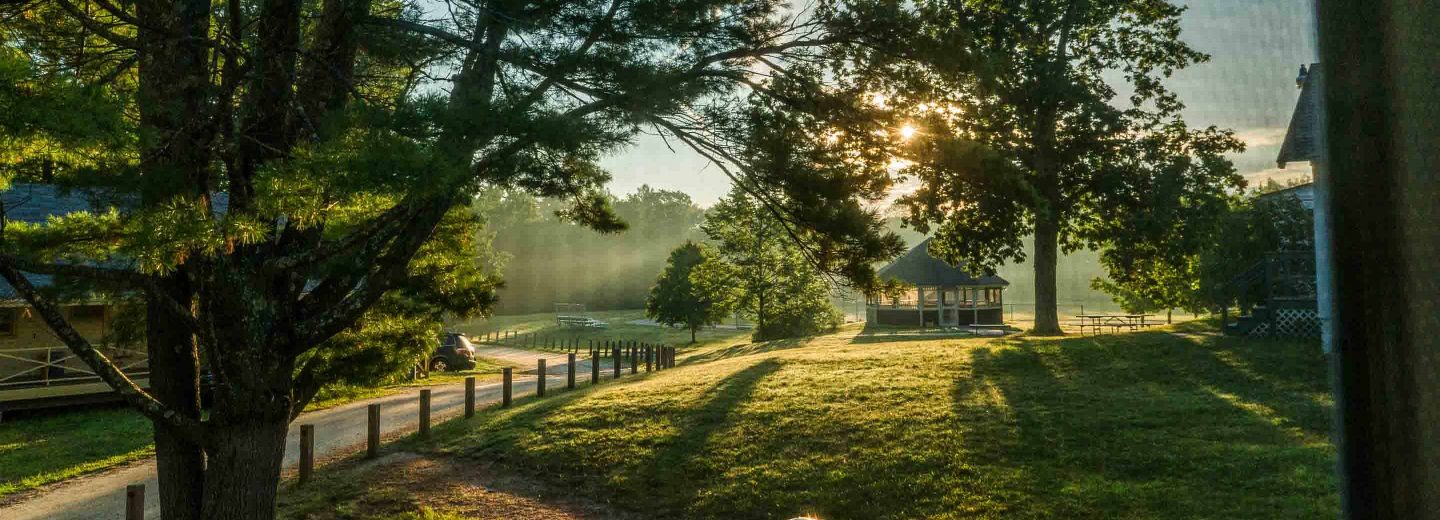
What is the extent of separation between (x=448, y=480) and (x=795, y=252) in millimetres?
19315

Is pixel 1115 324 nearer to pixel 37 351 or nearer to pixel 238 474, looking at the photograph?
pixel 238 474

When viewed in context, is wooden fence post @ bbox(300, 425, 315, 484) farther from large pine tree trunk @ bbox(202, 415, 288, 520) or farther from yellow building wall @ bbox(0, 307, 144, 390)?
yellow building wall @ bbox(0, 307, 144, 390)

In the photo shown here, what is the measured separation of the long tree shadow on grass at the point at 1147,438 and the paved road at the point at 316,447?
31.8ft

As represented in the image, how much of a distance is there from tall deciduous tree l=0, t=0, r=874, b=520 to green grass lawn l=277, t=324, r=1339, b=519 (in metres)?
4.10

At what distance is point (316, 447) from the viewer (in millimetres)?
12594

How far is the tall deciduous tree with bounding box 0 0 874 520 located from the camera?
4660mm

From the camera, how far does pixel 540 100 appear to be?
19.2ft

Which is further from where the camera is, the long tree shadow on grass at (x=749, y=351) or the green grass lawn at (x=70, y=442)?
the long tree shadow on grass at (x=749, y=351)

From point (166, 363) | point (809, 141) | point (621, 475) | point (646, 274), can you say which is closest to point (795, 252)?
point (621, 475)

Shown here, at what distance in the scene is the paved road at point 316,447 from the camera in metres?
9.26

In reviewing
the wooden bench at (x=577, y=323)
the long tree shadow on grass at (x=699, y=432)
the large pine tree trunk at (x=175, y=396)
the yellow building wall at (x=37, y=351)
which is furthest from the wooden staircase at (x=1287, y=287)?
the wooden bench at (x=577, y=323)

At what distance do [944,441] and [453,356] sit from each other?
2301 centimetres

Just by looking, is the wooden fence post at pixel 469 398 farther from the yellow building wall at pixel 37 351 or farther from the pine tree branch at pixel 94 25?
the pine tree branch at pixel 94 25

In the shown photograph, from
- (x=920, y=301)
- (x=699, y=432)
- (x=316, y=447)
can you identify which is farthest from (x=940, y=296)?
(x=316, y=447)
